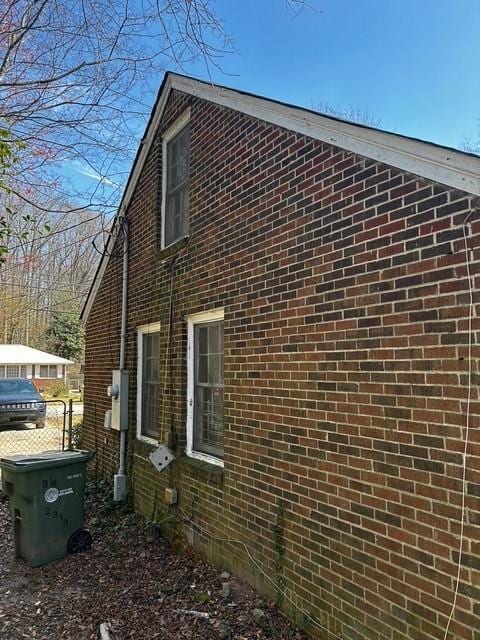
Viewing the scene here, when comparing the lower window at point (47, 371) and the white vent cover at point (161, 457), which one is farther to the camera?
the lower window at point (47, 371)

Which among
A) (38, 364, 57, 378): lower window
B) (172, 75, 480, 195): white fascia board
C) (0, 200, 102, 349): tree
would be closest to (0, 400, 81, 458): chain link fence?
(0, 200, 102, 349): tree

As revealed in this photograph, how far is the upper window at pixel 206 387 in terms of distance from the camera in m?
5.06

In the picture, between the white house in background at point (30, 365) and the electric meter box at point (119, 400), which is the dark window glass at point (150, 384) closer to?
the electric meter box at point (119, 400)

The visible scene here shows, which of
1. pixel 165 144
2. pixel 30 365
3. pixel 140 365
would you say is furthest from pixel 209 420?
pixel 30 365

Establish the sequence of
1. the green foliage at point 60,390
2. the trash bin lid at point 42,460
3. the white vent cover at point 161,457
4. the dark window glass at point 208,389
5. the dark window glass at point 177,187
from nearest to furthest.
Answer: the trash bin lid at point 42,460
the dark window glass at point 208,389
the white vent cover at point 161,457
the dark window glass at point 177,187
the green foliage at point 60,390

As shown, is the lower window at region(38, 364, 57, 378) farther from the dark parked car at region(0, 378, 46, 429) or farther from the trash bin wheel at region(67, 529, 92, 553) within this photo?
the trash bin wheel at region(67, 529, 92, 553)

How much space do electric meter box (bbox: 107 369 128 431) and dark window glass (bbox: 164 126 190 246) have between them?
87.9 inches

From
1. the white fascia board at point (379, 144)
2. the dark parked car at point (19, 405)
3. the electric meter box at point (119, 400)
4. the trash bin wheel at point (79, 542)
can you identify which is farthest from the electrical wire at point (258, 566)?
the dark parked car at point (19, 405)

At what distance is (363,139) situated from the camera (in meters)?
3.13

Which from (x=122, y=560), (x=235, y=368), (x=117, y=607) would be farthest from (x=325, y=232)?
(x=122, y=560)

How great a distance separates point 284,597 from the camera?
144 inches

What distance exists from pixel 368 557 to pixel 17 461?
3.95m

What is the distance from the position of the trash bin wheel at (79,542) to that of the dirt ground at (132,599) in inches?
3.8

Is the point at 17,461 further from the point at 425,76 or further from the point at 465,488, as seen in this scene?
the point at 425,76
